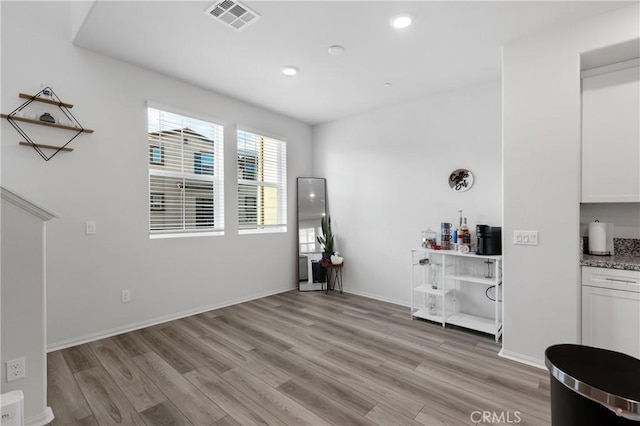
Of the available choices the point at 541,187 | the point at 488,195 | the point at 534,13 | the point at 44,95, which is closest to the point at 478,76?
the point at 534,13

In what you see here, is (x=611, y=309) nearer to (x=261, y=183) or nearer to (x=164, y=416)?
(x=164, y=416)

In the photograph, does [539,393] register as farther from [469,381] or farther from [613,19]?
[613,19]

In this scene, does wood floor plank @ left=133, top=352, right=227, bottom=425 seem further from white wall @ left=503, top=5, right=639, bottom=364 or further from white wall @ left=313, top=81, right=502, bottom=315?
white wall @ left=313, top=81, right=502, bottom=315

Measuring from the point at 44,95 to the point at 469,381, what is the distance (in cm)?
415

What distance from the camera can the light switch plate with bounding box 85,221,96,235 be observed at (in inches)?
110

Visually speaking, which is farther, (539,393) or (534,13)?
(534,13)

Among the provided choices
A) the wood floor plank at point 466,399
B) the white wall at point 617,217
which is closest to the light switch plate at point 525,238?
the white wall at point 617,217

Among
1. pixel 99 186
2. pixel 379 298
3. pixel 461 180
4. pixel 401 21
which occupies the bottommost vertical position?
pixel 379 298

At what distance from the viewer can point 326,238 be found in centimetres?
470

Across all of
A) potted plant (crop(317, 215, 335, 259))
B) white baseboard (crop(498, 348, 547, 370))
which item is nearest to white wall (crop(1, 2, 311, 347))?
potted plant (crop(317, 215, 335, 259))

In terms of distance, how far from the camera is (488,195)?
3.34 m

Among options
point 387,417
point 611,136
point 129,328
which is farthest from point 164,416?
point 611,136

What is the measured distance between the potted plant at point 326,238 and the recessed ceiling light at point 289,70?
2359 mm

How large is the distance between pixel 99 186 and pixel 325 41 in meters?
2.52
